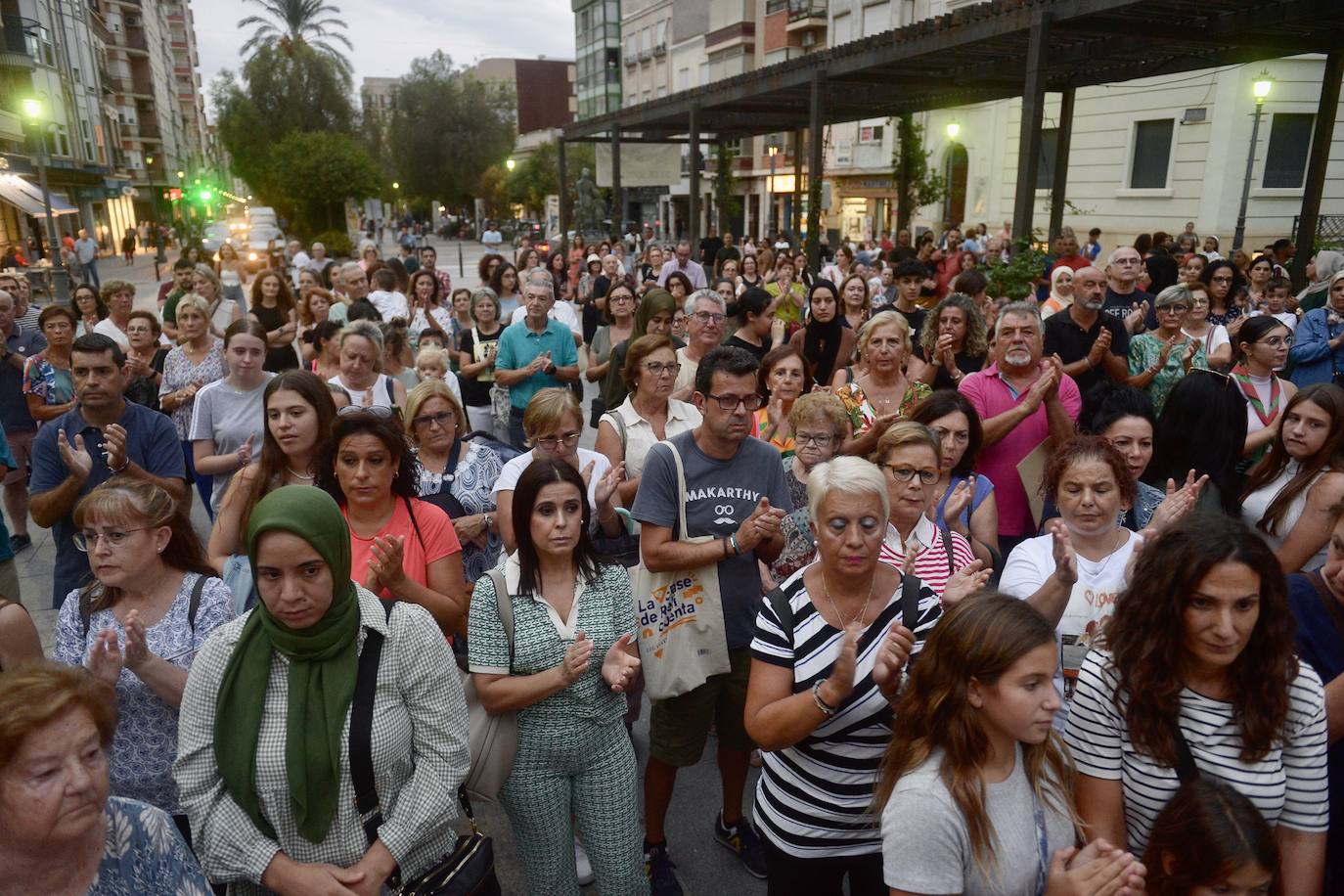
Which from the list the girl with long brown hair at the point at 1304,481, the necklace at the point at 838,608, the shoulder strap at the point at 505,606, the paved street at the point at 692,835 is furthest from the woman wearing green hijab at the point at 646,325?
the girl with long brown hair at the point at 1304,481

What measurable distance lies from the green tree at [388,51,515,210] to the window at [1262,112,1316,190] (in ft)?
153

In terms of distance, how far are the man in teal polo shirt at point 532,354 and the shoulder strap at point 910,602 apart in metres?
4.04

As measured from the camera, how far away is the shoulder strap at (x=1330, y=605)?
242 centimetres

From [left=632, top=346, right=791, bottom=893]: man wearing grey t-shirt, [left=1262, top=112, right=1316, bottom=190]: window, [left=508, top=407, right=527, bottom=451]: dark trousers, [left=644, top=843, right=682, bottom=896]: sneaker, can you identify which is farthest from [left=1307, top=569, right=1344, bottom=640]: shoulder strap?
[left=1262, top=112, right=1316, bottom=190]: window

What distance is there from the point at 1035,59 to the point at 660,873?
9467 millimetres

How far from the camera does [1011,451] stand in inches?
169

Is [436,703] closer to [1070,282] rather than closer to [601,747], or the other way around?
[601,747]

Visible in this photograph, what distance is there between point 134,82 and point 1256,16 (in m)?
68.6

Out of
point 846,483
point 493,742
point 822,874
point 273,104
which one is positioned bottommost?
point 822,874

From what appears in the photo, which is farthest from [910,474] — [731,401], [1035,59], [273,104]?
[273,104]

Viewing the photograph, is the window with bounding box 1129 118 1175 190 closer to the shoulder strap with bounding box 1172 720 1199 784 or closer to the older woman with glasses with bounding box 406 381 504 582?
the older woman with glasses with bounding box 406 381 504 582

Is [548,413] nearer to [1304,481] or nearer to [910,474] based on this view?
[910,474]

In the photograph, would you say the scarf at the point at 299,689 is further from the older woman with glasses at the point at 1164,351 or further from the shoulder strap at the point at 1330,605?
the older woman with glasses at the point at 1164,351

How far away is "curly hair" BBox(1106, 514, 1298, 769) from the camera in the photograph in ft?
6.84
